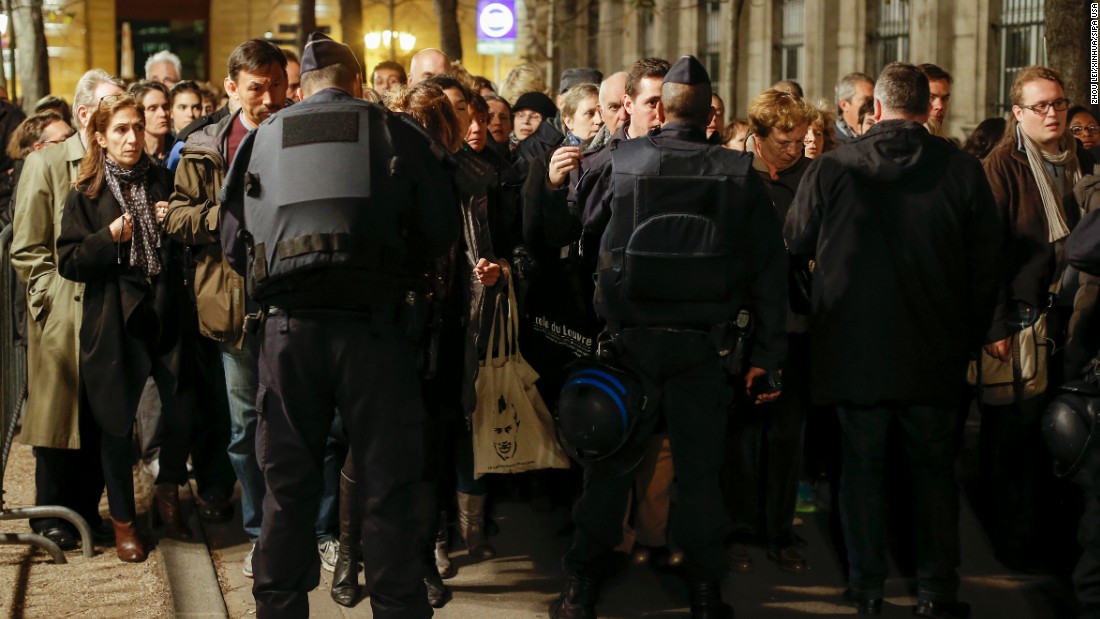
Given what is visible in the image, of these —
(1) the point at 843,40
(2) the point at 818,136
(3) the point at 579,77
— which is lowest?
(2) the point at 818,136

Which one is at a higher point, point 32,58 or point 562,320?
point 32,58

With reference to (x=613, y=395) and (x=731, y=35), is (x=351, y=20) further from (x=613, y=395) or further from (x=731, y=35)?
(x=613, y=395)

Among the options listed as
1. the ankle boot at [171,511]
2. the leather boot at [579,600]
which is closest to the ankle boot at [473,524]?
the leather boot at [579,600]

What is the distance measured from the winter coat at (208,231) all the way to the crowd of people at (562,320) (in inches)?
0.5

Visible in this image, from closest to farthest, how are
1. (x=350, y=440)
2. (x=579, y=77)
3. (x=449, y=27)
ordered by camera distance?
(x=350, y=440) → (x=579, y=77) → (x=449, y=27)

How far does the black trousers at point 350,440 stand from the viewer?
5.27 metres

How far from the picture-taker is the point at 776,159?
7105 millimetres

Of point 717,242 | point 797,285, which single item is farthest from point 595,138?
point 717,242

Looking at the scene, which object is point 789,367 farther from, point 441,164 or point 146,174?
point 146,174

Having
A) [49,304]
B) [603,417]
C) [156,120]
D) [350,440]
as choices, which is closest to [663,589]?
[603,417]

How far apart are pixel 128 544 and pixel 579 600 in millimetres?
2243

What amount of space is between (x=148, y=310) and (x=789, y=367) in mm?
2963

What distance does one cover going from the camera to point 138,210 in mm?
6914

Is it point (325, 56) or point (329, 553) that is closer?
point (325, 56)
